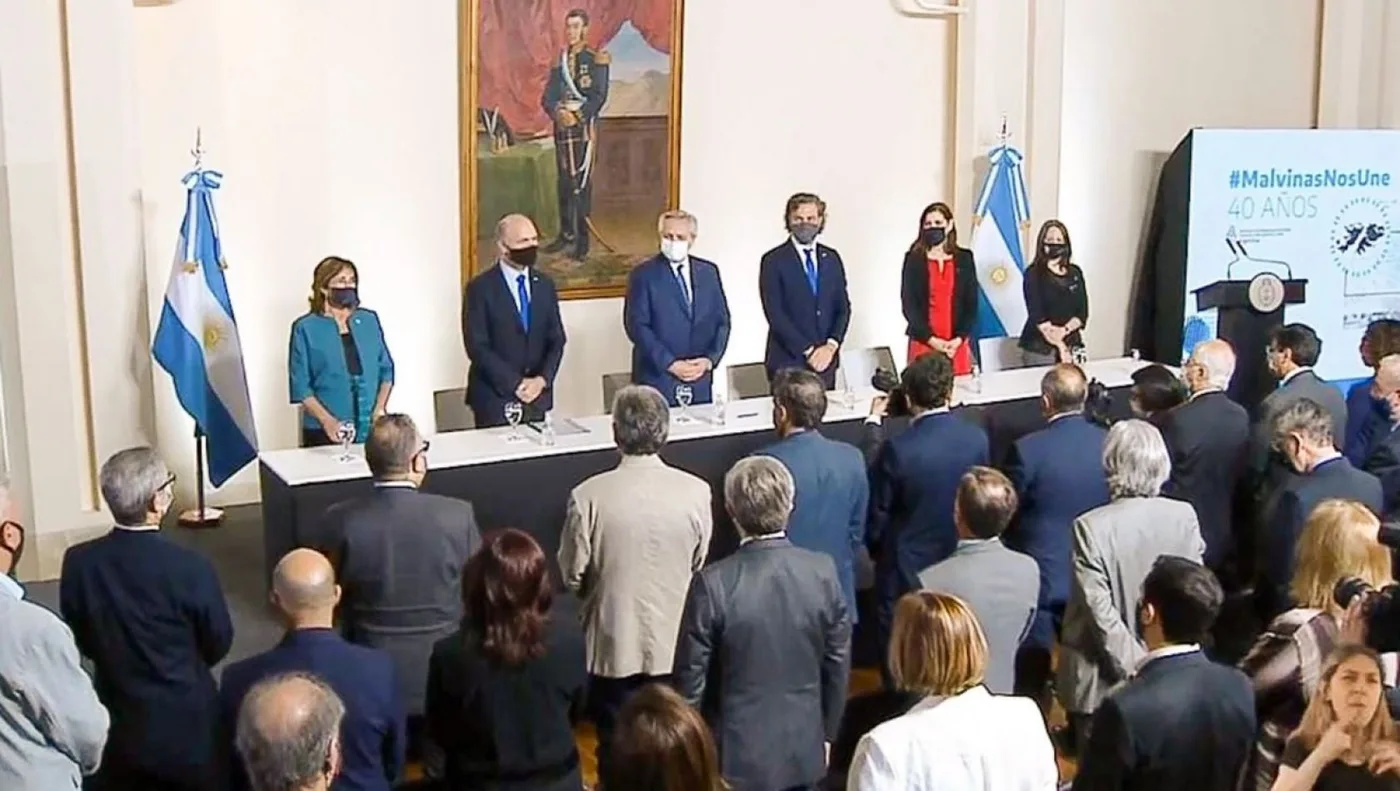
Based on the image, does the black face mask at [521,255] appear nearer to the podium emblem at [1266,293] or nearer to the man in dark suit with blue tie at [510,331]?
the man in dark suit with blue tie at [510,331]

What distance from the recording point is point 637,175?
343 inches

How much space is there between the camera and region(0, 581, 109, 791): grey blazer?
3398 millimetres

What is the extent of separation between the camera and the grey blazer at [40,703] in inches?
134

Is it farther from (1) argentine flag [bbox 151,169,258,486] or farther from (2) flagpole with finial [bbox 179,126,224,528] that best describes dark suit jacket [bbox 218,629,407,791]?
(2) flagpole with finial [bbox 179,126,224,528]

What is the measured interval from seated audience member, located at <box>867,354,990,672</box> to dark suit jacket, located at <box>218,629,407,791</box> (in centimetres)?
205

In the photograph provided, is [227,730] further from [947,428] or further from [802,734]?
[947,428]

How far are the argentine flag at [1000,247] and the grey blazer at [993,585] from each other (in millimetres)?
4851

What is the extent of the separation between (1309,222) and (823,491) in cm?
610

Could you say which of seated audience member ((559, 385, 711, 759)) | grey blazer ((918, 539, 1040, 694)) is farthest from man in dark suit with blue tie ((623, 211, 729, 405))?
grey blazer ((918, 539, 1040, 694))

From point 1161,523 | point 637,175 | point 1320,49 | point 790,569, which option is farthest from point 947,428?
point 1320,49

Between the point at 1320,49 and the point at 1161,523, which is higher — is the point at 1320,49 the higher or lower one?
the higher one

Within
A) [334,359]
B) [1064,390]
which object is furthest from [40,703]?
[334,359]

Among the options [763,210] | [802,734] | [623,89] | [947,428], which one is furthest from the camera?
[763,210]

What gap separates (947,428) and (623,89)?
4.03 m
